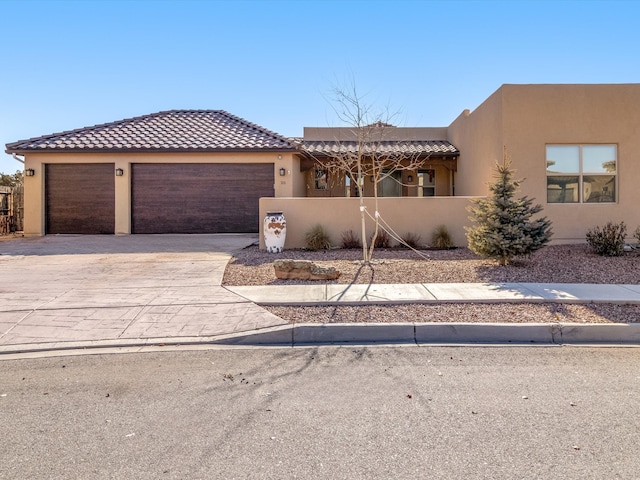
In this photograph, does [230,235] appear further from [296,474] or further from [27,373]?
[296,474]

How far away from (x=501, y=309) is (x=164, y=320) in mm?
5060

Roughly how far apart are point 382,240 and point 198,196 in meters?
7.70

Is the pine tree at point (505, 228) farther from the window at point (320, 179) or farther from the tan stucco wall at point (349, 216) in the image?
the window at point (320, 179)

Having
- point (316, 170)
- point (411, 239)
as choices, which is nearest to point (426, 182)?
point (316, 170)

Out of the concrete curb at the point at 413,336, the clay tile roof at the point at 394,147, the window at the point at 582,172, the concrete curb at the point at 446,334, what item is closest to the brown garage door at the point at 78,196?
the clay tile roof at the point at 394,147

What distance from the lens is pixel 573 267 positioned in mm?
10125

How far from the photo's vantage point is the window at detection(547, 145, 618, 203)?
43.7 feet

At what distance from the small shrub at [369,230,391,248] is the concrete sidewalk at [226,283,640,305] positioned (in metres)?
4.79

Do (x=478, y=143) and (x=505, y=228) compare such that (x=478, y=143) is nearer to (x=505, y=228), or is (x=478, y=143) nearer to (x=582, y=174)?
(x=582, y=174)

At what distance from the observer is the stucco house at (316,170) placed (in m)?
13.2

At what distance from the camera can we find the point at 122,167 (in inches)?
688

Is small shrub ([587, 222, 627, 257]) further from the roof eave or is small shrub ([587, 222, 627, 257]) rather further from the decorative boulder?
the roof eave

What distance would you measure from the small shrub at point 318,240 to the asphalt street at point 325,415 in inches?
300

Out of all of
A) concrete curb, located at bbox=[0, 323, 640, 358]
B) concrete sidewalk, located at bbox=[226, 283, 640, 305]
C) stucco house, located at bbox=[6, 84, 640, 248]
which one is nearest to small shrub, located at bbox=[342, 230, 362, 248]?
stucco house, located at bbox=[6, 84, 640, 248]
